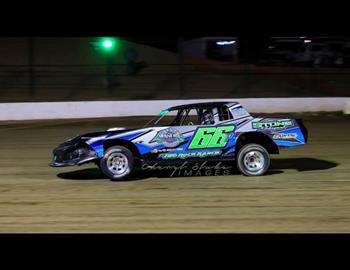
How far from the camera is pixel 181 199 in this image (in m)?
9.01

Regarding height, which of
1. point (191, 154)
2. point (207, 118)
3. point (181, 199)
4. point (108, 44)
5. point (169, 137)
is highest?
point (108, 44)

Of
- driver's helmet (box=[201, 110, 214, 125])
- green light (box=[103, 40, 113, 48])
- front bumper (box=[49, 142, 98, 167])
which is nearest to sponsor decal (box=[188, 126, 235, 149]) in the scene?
driver's helmet (box=[201, 110, 214, 125])

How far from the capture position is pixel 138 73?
2964 centimetres

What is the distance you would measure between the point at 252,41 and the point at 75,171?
69.3 ft

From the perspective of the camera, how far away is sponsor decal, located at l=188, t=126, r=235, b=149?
10.7m

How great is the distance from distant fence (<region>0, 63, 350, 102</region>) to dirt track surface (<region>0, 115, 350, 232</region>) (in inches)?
553

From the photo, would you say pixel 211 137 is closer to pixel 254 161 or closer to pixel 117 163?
pixel 254 161

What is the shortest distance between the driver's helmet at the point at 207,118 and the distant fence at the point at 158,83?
16203mm

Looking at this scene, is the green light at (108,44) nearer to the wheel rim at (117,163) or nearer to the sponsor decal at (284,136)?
the wheel rim at (117,163)

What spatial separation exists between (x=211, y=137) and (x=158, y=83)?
61.0 ft

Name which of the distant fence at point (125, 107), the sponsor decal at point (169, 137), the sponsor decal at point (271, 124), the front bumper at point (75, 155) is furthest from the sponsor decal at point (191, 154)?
the distant fence at point (125, 107)

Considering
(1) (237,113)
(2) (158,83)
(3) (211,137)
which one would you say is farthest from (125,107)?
(3) (211,137)

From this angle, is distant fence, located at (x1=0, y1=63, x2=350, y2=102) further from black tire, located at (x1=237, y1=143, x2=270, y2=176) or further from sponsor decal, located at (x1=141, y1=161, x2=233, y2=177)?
black tire, located at (x1=237, y1=143, x2=270, y2=176)

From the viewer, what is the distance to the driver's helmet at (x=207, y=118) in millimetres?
10797
